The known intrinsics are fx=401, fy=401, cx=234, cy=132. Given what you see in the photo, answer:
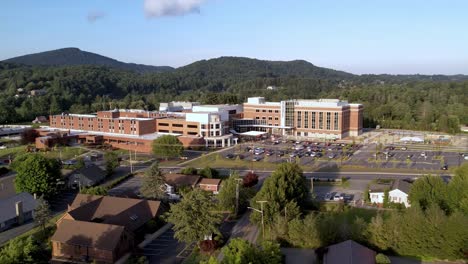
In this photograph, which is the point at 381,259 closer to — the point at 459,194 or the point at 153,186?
the point at 459,194

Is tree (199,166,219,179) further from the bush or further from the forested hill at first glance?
the forested hill

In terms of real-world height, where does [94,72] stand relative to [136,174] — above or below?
above

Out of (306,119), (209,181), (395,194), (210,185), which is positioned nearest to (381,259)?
(395,194)

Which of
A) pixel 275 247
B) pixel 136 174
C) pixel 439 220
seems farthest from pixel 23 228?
pixel 439 220

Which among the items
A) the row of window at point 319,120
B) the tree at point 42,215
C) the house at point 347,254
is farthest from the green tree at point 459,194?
the row of window at point 319,120

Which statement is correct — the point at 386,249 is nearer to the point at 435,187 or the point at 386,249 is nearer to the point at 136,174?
the point at 435,187

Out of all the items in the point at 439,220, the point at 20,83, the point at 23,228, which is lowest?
the point at 23,228

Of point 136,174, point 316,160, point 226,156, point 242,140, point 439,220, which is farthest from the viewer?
point 242,140

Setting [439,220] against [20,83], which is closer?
[439,220]

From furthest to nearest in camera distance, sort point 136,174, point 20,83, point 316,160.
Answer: point 20,83, point 316,160, point 136,174
